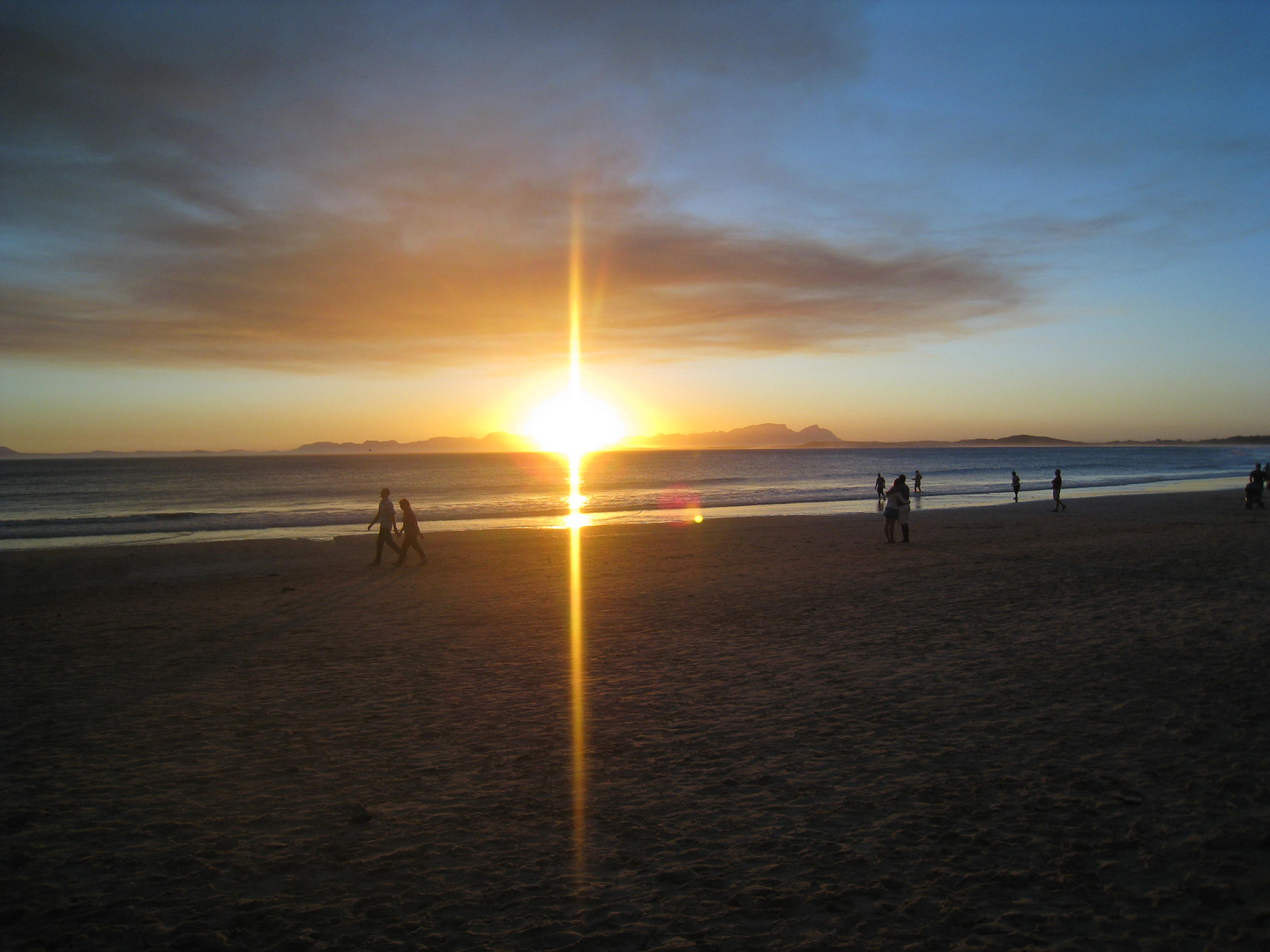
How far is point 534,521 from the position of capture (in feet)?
112

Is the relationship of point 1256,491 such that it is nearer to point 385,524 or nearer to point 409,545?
point 409,545

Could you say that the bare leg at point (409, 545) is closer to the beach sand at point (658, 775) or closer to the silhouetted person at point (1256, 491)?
the beach sand at point (658, 775)

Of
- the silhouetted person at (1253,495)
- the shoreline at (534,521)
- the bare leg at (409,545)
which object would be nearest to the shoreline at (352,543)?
the shoreline at (534,521)

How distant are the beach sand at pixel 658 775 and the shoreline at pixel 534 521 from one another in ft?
54.5

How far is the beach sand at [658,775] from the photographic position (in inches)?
164

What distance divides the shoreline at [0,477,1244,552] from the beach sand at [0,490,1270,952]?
16.6 m

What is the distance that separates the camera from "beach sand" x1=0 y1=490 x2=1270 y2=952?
13.7 ft

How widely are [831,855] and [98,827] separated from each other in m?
5.02

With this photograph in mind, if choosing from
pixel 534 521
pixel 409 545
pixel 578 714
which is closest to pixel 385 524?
pixel 409 545

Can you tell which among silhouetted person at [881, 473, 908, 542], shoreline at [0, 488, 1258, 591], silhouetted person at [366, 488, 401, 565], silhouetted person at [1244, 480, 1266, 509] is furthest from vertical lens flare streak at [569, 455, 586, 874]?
silhouetted person at [1244, 480, 1266, 509]

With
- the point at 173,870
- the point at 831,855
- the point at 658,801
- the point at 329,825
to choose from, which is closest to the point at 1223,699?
the point at 831,855

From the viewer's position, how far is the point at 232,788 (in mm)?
5910

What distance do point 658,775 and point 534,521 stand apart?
1122 inches

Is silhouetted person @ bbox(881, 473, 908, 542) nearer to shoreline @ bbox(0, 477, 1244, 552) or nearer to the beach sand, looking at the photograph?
the beach sand
